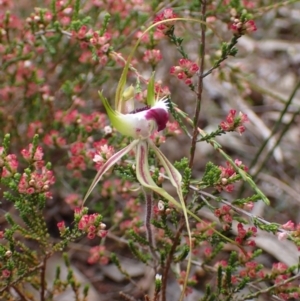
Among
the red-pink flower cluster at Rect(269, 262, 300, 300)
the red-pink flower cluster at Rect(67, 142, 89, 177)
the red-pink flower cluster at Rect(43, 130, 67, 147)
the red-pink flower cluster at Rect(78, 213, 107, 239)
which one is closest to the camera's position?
the red-pink flower cluster at Rect(78, 213, 107, 239)

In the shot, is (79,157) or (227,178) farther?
(79,157)

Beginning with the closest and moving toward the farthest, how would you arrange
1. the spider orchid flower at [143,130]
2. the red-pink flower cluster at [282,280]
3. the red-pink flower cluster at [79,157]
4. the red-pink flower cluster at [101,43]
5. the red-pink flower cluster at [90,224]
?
the spider orchid flower at [143,130] → the red-pink flower cluster at [90,224] → the red-pink flower cluster at [282,280] → the red-pink flower cluster at [101,43] → the red-pink flower cluster at [79,157]

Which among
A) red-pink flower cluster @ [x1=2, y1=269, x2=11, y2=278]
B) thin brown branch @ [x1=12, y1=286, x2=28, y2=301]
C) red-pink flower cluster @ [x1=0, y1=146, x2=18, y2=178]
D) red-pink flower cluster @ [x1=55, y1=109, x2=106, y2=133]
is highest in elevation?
red-pink flower cluster @ [x1=0, y1=146, x2=18, y2=178]

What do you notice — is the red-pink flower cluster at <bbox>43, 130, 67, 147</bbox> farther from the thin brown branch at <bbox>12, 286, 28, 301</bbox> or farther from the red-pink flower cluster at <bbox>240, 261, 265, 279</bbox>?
the red-pink flower cluster at <bbox>240, 261, 265, 279</bbox>

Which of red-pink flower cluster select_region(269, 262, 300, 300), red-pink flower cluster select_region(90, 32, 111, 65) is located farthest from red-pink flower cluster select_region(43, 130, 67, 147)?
red-pink flower cluster select_region(269, 262, 300, 300)

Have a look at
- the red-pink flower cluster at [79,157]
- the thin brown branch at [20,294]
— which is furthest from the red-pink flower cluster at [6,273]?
the red-pink flower cluster at [79,157]

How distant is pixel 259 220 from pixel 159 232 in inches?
15.0

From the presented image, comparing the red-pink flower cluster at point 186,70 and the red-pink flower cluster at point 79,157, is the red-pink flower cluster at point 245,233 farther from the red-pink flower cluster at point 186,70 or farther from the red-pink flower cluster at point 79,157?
the red-pink flower cluster at point 79,157

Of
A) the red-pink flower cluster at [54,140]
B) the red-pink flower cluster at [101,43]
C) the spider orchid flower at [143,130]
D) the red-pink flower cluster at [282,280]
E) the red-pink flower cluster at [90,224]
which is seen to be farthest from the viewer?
the red-pink flower cluster at [54,140]

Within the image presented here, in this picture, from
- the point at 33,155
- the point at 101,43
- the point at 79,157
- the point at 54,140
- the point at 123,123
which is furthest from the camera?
the point at 54,140

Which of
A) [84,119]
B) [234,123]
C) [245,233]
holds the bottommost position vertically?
[245,233]

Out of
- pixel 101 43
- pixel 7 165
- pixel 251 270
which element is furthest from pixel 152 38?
pixel 251 270

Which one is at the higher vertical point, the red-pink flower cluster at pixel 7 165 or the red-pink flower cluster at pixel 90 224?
the red-pink flower cluster at pixel 7 165

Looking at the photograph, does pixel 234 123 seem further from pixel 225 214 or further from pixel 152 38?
pixel 152 38
